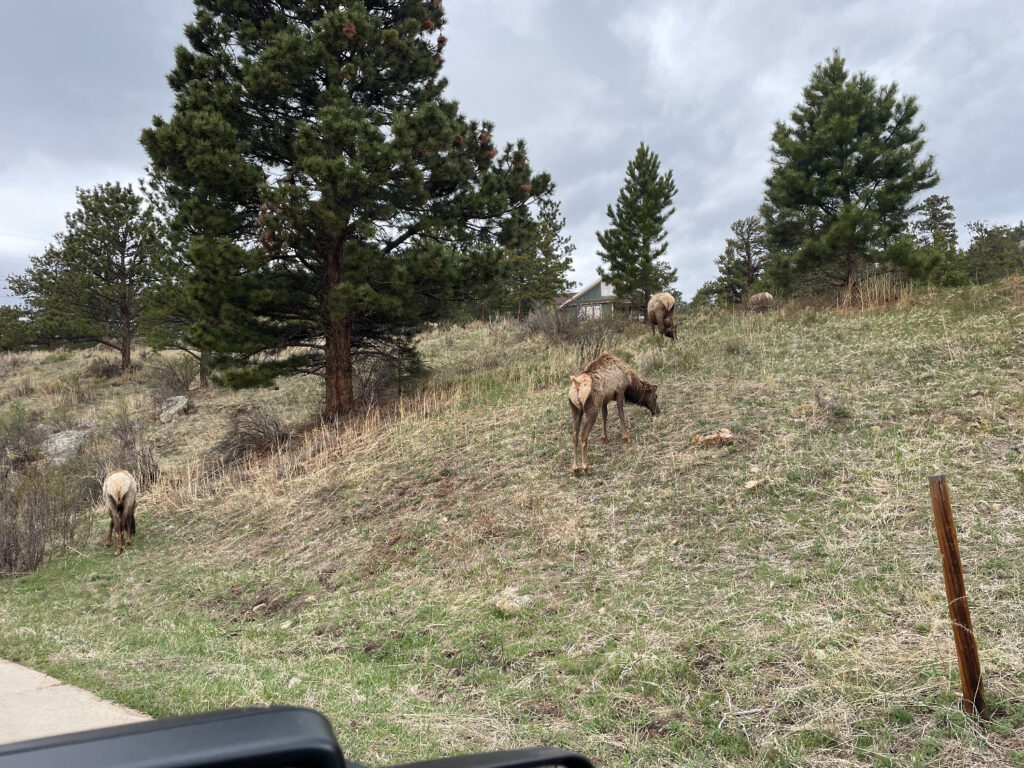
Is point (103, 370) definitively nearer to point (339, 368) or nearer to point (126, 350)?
point (126, 350)

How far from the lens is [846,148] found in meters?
18.8

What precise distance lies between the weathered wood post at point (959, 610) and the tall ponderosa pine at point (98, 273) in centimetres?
2640

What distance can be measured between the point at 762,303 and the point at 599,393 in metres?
13.4

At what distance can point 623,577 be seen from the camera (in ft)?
19.1

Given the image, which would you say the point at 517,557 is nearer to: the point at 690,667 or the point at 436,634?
the point at 436,634

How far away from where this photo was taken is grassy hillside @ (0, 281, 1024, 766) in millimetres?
3771

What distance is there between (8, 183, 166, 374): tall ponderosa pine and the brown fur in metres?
19.3

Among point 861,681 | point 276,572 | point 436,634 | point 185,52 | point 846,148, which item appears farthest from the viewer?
point 846,148

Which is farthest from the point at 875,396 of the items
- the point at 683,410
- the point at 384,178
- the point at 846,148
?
the point at 846,148

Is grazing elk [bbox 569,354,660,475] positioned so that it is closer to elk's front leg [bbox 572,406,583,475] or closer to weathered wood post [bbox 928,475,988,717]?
elk's front leg [bbox 572,406,583,475]

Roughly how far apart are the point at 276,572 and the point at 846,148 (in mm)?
19520

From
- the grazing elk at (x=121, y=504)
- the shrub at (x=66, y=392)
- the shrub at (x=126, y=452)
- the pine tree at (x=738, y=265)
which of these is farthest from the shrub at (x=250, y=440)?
the pine tree at (x=738, y=265)

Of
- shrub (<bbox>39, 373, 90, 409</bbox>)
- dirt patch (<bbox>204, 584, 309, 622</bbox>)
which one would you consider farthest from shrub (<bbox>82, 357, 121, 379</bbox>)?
dirt patch (<bbox>204, 584, 309, 622</bbox>)

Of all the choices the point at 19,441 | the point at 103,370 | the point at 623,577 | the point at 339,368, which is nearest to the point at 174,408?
the point at 19,441
